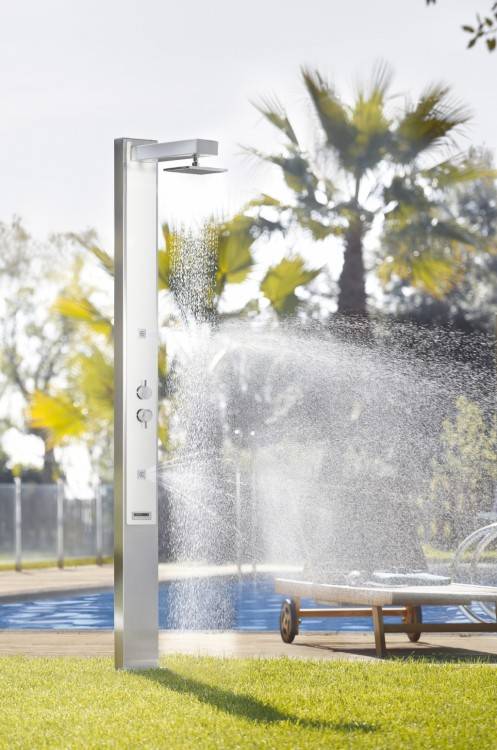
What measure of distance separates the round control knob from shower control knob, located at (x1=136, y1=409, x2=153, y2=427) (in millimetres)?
69

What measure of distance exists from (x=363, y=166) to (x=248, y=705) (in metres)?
13.6

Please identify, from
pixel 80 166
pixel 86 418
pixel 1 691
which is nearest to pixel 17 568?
pixel 86 418

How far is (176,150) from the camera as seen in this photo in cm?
682

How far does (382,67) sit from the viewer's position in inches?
715

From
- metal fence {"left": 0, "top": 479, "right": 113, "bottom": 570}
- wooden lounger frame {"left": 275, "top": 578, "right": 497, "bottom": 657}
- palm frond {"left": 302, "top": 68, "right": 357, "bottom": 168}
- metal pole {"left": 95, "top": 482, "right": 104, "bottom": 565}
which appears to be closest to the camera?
wooden lounger frame {"left": 275, "top": 578, "right": 497, "bottom": 657}

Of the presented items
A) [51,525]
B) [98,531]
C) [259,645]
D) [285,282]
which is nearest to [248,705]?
[259,645]

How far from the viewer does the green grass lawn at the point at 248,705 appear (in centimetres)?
489

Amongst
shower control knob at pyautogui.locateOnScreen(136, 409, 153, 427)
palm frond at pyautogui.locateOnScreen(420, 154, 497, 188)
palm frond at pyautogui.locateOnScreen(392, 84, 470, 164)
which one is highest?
palm frond at pyautogui.locateOnScreen(392, 84, 470, 164)

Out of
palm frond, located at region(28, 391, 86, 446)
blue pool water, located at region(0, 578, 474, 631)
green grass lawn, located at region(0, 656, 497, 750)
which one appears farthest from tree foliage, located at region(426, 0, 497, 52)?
palm frond, located at region(28, 391, 86, 446)

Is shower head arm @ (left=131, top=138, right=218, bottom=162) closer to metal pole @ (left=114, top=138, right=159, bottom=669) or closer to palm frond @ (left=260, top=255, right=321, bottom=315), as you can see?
metal pole @ (left=114, top=138, right=159, bottom=669)

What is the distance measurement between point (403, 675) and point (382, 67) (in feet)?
42.3

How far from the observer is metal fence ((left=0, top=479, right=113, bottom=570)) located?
20.5 meters

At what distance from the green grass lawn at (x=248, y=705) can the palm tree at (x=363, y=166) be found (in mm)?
11279

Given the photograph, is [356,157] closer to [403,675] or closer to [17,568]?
[17,568]
